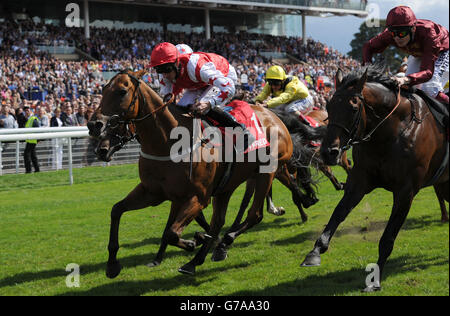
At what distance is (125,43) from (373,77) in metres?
24.8

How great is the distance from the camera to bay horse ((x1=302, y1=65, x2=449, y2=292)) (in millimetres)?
3697

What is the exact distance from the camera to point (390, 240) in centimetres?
388

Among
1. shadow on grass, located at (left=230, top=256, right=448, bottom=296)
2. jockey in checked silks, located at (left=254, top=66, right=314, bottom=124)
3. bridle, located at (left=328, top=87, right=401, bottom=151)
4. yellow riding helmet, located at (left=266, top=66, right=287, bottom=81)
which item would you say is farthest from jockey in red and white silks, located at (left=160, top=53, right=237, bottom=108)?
yellow riding helmet, located at (left=266, top=66, right=287, bottom=81)

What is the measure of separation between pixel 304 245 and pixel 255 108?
1.45 meters

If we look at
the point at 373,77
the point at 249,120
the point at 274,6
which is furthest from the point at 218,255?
the point at 274,6

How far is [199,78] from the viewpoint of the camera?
4359 millimetres

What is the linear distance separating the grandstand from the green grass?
383cm

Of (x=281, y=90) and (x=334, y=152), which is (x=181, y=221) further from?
(x=281, y=90)

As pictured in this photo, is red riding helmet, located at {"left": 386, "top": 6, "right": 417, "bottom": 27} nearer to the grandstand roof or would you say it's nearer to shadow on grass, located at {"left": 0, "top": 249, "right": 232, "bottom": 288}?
shadow on grass, located at {"left": 0, "top": 249, "right": 232, "bottom": 288}

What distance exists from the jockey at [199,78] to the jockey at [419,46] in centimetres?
130

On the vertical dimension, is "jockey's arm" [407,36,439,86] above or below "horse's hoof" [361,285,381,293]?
above

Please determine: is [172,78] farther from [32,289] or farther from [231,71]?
[32,289]

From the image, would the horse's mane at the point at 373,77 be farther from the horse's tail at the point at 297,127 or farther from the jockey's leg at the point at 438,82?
the horse's tail at the point at 297,127
